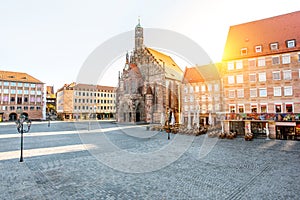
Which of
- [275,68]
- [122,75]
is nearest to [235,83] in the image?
[275,68]

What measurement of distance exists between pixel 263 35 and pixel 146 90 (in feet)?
100

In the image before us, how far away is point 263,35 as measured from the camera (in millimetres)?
26562

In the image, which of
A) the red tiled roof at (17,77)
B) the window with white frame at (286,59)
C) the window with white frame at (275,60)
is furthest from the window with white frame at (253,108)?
the red tiled roof at (17,77)

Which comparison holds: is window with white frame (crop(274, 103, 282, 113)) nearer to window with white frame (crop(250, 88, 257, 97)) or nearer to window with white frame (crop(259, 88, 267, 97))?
window with white frame (crop(259, 88, 267, 97))

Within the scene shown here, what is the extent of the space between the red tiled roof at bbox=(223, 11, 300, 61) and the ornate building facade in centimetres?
2058

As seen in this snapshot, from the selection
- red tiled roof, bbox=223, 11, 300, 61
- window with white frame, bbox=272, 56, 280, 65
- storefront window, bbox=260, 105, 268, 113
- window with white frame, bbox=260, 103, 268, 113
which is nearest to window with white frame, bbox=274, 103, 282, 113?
window with white frame, bbox=260, 103, 268, 113

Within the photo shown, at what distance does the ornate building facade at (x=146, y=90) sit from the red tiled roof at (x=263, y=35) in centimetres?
2058

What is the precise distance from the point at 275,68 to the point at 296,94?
416 centimetres

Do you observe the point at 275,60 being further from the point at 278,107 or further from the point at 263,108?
the point at 263,108

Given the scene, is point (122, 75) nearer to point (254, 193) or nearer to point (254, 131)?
point (254, 131)

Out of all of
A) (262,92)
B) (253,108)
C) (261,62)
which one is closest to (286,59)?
(261,62)

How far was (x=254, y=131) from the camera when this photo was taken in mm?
24734

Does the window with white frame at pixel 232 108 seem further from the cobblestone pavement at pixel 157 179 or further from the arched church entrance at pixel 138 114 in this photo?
the arched church entrance at pixel 138 114

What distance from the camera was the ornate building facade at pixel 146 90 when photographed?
160 ft
